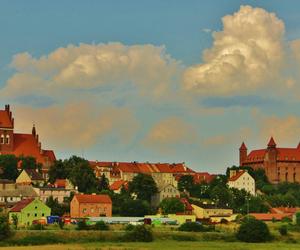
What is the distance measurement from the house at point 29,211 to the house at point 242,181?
6214 cm

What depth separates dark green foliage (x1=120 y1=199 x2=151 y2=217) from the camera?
418ft

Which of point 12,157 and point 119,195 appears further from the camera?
point 12,157

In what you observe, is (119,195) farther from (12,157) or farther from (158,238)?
(158,238)

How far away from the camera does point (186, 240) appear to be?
297 feet

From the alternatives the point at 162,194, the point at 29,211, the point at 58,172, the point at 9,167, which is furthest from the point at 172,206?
the point at 9,167

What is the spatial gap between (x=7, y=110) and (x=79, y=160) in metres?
26.1

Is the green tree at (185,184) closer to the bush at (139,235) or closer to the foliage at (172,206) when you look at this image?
the foliage at (172,206)

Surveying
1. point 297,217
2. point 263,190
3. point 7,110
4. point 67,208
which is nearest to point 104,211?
point 67,208

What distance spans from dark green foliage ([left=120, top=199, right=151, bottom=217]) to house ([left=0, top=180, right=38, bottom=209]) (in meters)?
13.9

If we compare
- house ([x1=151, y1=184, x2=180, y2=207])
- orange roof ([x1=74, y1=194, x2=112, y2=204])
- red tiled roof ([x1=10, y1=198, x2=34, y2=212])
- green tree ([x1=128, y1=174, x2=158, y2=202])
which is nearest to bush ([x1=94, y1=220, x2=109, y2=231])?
red tiled roof ([x1=10, y1=198, x2=34, y2=212])

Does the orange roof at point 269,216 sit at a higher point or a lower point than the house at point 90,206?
lower

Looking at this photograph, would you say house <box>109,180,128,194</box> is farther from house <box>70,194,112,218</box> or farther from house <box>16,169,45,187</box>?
house <box>70,194,112,218</box>

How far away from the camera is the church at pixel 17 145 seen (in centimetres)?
16175

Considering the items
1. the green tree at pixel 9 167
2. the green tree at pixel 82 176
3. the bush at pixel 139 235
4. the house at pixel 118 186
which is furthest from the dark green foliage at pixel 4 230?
the house at pixel 118 186
